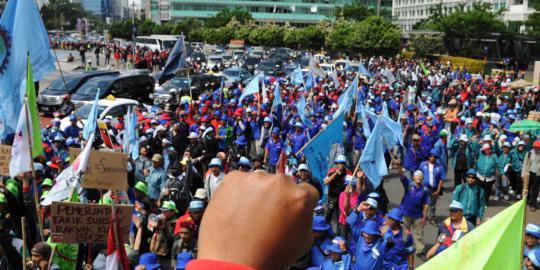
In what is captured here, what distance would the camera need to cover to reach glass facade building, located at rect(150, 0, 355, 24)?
11088 centimetres

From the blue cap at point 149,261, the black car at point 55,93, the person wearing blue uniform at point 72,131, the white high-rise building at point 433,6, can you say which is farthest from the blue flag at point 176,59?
the white high-rise building at point 433,6

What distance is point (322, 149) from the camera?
9945mm

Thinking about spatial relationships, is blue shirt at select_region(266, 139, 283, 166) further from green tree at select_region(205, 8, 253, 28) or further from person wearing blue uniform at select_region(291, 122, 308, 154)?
green tree at select_region(205, 8, 253, 28)

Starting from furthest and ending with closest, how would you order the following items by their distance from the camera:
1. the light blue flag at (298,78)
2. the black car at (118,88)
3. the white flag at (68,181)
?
the light blue flag at (298,78), the black car at (118,88), the white flag at (68,181)

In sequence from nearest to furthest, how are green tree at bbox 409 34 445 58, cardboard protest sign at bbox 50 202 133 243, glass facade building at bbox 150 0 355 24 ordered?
cardboard protest sign at bbox 50 202 133 243 → green tree at bbox 409 34 445 58 → glass facade building at bbox 150 0 355 24

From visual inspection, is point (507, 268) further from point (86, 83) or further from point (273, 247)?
point (86, 83)

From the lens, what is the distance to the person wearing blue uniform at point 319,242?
260 inches

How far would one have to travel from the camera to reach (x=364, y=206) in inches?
291

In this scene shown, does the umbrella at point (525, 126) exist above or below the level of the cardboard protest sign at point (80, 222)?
below

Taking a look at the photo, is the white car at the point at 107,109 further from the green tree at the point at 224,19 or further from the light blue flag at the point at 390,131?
the green tree at the point at 224,19

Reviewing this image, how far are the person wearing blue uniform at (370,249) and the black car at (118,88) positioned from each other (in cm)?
1583

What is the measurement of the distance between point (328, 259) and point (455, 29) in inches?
2073

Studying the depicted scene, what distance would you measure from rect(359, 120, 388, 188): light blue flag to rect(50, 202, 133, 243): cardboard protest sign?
443 centimetres

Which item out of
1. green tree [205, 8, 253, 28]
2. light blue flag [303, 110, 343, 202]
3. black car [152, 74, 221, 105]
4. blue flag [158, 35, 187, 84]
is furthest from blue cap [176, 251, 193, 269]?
green tree [205, 8, 253, 28]
